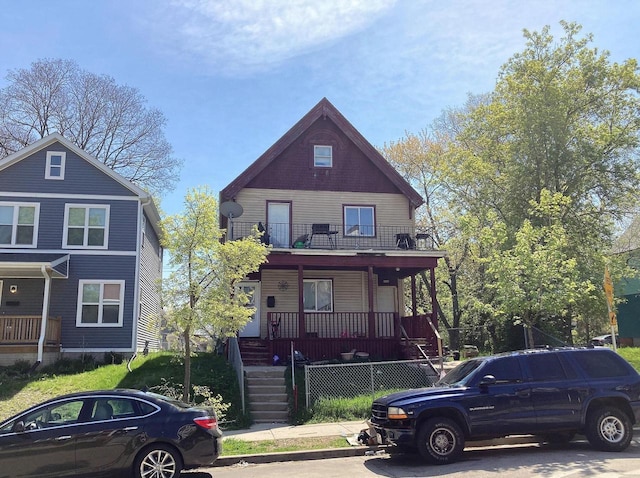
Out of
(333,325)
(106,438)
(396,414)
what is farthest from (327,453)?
(333,325)

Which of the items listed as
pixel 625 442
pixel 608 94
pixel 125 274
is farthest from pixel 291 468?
pixel 608 94

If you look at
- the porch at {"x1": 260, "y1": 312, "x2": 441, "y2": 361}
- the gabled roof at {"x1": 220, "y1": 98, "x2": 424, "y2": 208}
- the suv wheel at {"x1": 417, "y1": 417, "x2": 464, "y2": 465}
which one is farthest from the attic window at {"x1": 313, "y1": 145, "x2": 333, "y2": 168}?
the suv wheel at {"x1": 417, "y1": 417, "x2": 464, "y2": 465}

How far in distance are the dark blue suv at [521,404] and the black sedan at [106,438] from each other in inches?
123

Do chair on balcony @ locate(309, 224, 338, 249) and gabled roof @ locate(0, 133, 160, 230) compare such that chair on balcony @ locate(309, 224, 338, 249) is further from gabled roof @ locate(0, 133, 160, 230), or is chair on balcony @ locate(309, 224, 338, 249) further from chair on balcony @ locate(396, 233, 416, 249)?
gabled roof @ locate(0, 133, 160, 230)

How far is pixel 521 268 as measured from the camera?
14.4 m

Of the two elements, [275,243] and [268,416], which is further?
[275,243]

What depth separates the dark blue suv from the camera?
28.3ft

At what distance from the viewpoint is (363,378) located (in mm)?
15203

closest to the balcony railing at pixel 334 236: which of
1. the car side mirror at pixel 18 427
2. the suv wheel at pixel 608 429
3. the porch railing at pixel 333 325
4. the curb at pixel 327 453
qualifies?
the porch railing at pixel 333 325

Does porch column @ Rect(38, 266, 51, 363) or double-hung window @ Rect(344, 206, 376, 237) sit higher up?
double-hung window @ Rect(344, 206, 376, 237)

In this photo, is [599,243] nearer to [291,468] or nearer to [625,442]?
[625,442]

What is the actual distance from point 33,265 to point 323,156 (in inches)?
442

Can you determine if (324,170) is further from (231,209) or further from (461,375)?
(461,375)

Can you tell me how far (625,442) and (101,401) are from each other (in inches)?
336
